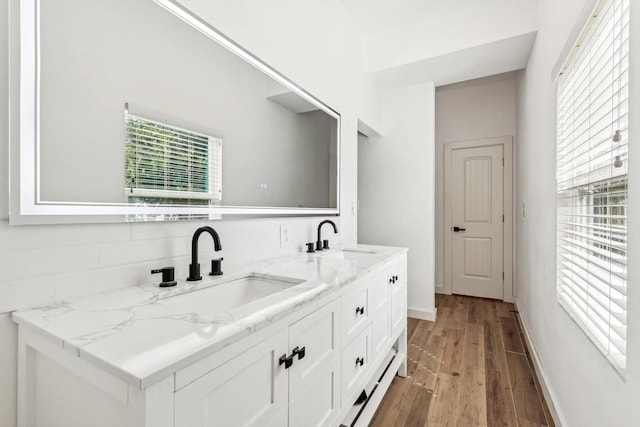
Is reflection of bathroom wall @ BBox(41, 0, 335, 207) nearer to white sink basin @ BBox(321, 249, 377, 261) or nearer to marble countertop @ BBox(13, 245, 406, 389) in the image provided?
marble countertop @ BBox(13, 245, 406, 389)

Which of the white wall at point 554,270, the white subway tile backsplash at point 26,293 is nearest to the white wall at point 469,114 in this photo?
the white wall at point 554,270

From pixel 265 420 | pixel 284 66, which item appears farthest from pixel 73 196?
pixel 284 66

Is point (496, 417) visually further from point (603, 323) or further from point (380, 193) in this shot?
point (380, 193)

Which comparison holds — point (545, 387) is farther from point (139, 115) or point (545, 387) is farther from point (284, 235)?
point (139, 115)

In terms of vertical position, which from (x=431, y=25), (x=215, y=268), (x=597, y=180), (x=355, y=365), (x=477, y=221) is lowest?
(x=355, y=365)

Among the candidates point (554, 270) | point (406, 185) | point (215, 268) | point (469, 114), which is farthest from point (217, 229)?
point (469, 114)

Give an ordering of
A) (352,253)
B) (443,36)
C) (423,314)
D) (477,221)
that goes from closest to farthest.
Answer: (352,253) < (443,36) < (423,314) < (477,221)

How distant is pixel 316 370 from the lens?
1082mm

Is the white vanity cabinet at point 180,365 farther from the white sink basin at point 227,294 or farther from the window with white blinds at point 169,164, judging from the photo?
the window with white blinds at point 169,164

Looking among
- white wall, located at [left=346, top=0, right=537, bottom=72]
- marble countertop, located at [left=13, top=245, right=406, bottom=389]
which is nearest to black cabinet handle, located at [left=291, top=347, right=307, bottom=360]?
marble countertop, located at [left=13, top=245, right=406, bottom=389]

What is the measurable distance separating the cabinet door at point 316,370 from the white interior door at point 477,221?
338 cm

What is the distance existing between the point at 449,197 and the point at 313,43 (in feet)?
9.54

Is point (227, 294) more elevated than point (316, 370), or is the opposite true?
point (227, 294)

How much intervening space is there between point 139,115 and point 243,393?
0.95 m
